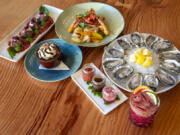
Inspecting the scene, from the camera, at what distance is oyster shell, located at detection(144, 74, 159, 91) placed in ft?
3.08

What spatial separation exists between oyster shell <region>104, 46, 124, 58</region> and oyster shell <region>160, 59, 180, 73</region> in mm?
237

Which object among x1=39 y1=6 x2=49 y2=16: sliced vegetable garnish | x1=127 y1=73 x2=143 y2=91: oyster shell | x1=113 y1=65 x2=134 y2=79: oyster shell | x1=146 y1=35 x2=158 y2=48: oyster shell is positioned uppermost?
x1=39 y1=6 x2=49 y2=16: sliced vegetable garnish

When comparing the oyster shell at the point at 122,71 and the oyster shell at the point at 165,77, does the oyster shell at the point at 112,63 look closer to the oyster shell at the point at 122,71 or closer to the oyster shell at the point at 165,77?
the oyster shell at the point at 122,71

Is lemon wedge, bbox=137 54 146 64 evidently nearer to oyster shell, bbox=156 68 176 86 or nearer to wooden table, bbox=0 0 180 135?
oyster shell, bbox=156 68 176 86

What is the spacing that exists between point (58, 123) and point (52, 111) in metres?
0.08

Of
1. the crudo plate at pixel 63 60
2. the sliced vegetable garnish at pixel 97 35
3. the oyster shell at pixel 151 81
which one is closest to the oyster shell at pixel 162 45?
the oyster shell at pixel 151 81

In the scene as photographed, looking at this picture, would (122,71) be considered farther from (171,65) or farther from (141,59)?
(171,65)

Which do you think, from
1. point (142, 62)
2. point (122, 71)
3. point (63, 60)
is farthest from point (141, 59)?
point (63, 60)

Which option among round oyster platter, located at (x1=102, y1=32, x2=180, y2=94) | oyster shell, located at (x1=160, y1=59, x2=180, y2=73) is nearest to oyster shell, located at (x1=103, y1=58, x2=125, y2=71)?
round oyster platter, located at (x1=102, y1=32, x2=180, y2=94)

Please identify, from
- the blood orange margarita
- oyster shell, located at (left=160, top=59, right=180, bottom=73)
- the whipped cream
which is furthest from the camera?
the whipped cream

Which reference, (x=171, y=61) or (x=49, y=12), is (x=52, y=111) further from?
(x=49, y=12)

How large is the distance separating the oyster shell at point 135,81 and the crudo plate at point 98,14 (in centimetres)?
31

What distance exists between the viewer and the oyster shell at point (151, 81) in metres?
0.94

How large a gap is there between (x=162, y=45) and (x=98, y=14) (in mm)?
544
